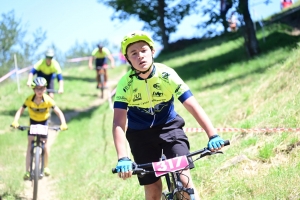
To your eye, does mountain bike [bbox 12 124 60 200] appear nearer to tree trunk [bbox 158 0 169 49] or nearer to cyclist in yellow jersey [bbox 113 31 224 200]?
cyclist in yellow jersey [bbox 113 31 224 200]

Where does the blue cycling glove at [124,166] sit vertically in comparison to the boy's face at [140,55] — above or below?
below

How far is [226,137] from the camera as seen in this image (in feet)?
27.4

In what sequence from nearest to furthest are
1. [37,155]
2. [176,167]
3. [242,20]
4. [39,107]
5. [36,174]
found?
[176,167] → [36,174] → [37,155] → [39,107] → [242,20]

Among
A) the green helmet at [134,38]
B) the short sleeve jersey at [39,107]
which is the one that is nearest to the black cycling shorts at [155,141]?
the green helmet at [134,38]

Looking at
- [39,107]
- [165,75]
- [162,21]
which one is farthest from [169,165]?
[162,21]

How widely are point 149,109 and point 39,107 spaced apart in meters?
4.32

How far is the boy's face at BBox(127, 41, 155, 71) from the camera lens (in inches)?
185

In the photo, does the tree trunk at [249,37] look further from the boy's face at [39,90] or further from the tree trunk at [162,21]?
the tree trunk at [162,21]

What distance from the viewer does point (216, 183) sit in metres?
6.34

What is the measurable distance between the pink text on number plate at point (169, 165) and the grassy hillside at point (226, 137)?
155 cm

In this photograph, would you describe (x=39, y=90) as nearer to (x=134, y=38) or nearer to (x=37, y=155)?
(x=37, y=155)

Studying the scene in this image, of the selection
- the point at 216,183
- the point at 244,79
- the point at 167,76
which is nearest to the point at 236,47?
the point at 244,79

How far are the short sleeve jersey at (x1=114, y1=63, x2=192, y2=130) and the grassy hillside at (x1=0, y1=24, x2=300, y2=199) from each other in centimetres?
151

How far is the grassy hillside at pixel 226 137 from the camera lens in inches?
244
